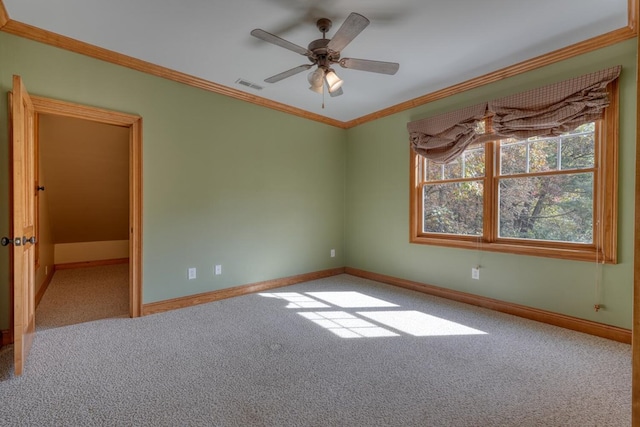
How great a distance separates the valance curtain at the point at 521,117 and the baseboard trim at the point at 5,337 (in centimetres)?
443

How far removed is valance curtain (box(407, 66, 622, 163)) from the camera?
257 centimetres

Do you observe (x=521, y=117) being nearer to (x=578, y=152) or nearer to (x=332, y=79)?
(x=578, y=152)

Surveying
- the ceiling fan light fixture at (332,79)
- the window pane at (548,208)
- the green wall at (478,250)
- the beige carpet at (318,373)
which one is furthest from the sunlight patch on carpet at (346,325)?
the ceiling fan light fixture at (332,79)

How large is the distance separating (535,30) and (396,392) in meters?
2.97

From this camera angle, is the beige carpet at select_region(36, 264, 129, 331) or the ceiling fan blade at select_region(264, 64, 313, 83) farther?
the beige carpet at select_region(36, 264, 129, 331)

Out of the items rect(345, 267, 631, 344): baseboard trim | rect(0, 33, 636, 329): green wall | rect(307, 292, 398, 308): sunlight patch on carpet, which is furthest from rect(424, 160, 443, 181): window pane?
rect(307, 292, 398, 308): sunlight patch on carpet

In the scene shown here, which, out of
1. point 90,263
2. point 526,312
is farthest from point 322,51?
point 90,263

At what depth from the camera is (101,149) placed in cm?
440

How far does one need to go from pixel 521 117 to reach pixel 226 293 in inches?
148

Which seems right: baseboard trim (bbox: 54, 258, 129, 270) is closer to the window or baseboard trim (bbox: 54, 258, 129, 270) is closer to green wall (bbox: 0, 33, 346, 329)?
green wall (bbox: 0, 33, 346, 329)

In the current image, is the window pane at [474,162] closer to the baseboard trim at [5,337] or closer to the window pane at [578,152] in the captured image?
the window pane at [578,152]

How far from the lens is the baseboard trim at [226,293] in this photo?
123 inches

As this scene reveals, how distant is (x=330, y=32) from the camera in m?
2.49

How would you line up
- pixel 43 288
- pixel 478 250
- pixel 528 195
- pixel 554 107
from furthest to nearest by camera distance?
pixel 43 288
pixel 478 250
pixel 528 195
pixel 554 107
